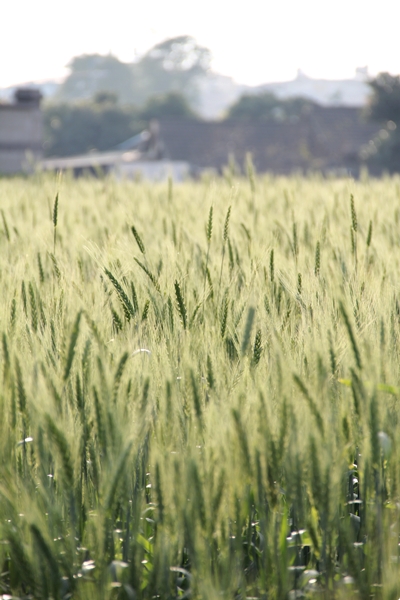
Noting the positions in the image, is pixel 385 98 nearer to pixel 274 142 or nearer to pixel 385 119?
pixel 385 119

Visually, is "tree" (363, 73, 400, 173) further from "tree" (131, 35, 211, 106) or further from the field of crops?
"tree" (131, 35, 211, 106)

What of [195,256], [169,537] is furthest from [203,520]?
[195,256]

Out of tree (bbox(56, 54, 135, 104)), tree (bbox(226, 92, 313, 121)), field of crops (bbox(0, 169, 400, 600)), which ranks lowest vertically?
field of crops (bbox(0, 169, 400, 600))

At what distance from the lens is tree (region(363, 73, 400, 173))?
22234 mm

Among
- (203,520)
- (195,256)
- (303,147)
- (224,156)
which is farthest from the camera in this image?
(224,156)

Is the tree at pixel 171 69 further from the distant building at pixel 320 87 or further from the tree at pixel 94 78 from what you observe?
the distant building at pixel 320 87

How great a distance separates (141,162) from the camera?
93.8ft

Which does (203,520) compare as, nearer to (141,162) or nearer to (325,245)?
(325,245)

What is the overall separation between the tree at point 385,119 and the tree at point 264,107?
51.7ft

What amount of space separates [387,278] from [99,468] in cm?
88

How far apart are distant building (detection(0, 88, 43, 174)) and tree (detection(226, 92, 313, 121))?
23697 millimetres

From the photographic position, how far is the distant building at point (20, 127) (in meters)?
16.9

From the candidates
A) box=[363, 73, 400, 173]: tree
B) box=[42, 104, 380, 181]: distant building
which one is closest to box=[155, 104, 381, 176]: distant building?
box=[42, 104, 380, 181]: distant building

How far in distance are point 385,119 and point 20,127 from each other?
1273cm
